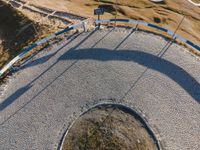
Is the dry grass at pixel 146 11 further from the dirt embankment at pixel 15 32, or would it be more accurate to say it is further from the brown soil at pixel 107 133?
the brown soil at pixel 107 133

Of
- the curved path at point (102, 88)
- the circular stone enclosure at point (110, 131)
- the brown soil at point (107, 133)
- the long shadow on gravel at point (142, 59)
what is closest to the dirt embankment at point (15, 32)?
the curved path at point (102, 88)

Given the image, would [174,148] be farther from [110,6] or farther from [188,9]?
[188,9]

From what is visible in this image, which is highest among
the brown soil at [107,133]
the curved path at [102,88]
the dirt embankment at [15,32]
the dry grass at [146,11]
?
the dry grass at [146,11]

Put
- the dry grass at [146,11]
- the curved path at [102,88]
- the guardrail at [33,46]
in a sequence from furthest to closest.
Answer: the dry grass at [146,11], the guardrail at [33,46], the curved path at [102,88]

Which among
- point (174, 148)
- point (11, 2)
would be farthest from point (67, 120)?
point (11, 2)

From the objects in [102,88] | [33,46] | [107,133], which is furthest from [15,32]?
[107,133]

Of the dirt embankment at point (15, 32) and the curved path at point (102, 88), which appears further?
the dirt embankment at point (15, 32)

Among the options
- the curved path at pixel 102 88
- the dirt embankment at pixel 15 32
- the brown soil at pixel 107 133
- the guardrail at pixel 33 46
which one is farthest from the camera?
the dirt embankment at pixel 15 32

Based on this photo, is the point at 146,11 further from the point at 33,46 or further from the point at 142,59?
the point at 33,46
